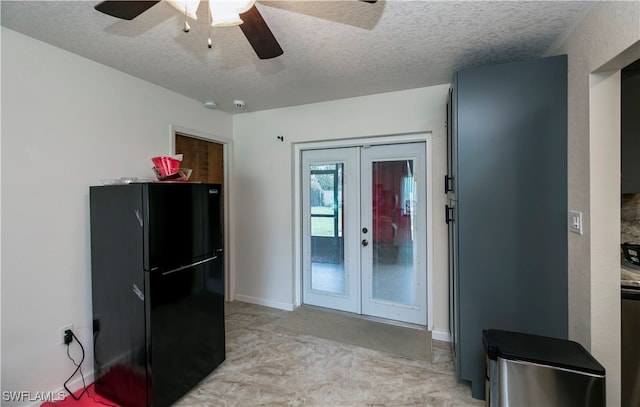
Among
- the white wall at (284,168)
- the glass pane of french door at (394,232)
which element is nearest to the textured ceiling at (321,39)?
the white wall at (284,168)

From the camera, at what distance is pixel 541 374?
140cm

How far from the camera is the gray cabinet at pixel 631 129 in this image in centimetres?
171

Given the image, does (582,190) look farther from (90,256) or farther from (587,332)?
(90,256)

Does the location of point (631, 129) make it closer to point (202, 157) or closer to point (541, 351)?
point (541, 351)

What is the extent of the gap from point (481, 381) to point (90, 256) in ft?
9.90

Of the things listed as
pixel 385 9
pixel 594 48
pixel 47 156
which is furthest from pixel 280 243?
pixel 594 48

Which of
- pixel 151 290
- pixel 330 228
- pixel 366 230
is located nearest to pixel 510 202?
pixel 366 230

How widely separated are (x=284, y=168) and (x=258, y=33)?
2.09 meters

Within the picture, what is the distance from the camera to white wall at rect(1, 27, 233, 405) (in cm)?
175

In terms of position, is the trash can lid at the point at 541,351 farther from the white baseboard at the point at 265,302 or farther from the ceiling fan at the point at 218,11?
the white baseboard at the point at 265,302

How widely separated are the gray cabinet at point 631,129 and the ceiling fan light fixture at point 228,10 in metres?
2.27

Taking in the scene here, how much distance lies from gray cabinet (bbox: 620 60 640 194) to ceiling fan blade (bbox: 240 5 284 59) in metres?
2.16

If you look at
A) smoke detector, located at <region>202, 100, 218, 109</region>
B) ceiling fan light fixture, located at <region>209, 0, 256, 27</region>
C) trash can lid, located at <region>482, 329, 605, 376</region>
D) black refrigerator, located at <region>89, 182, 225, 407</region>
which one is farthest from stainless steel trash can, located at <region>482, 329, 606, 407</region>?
smoke detector, located at <region>202, 100, 218, 109</region>

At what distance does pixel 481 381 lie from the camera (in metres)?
1.93
